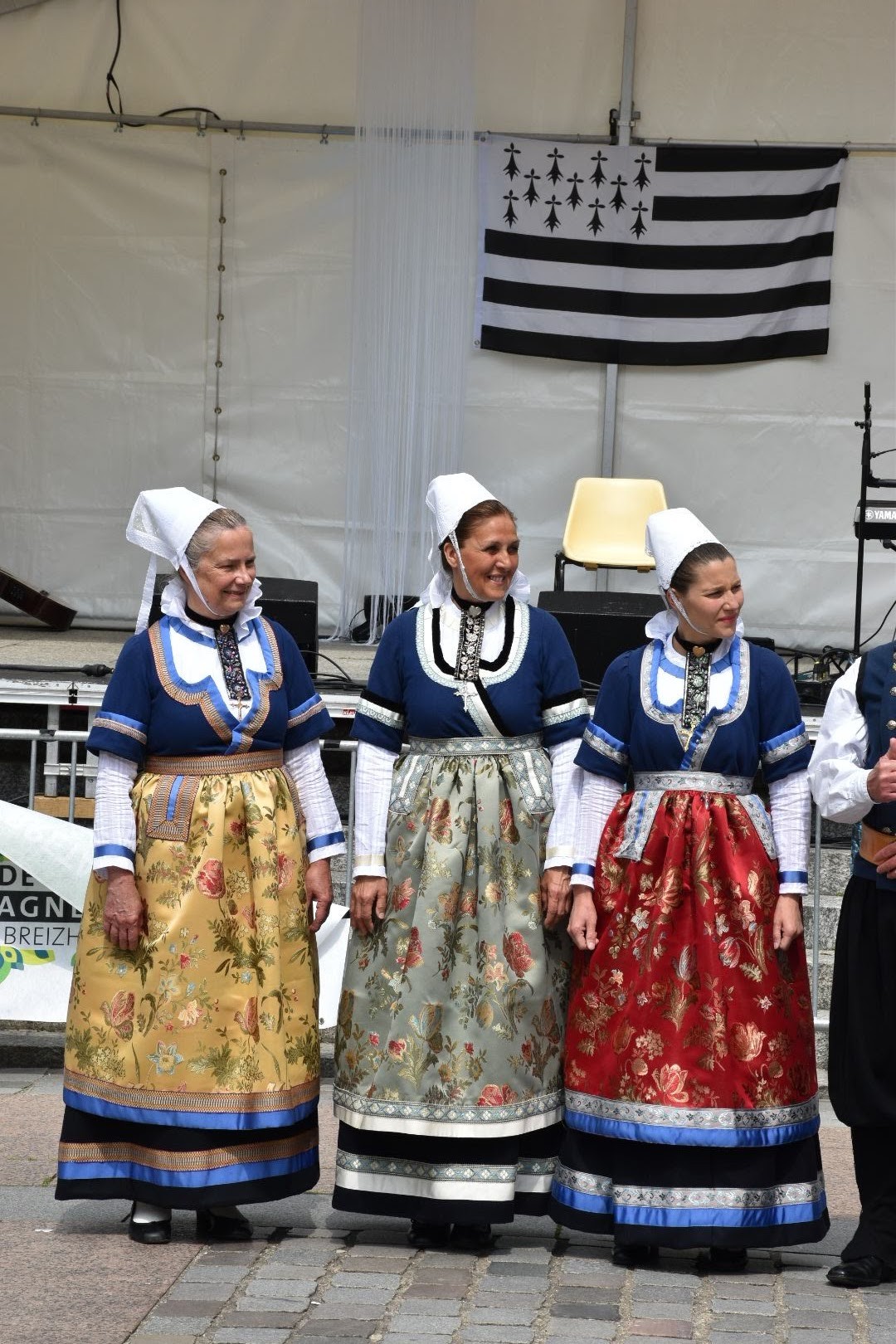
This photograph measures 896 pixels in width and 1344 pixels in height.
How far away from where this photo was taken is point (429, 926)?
338cm

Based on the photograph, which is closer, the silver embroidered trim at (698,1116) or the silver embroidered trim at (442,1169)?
the silver embroidered trim at (698,1116)

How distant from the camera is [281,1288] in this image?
3.15m

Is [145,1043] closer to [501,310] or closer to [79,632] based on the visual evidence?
[79,632]

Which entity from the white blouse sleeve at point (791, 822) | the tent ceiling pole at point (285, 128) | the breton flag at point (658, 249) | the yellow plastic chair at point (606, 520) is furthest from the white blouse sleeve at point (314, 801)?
the tent ceiling pole at point (285, 128)

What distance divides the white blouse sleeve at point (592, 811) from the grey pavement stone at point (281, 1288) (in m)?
0.91

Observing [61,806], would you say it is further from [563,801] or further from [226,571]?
[563,801]

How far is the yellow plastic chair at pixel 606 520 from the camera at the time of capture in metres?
8.49

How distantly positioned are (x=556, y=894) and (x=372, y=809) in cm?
41

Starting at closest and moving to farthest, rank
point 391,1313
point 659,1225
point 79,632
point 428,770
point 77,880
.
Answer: point 391,1313 < point 659,1225 < point 428,770 < point 77,880 < point 79,632

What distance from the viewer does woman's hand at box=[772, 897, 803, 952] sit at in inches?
128

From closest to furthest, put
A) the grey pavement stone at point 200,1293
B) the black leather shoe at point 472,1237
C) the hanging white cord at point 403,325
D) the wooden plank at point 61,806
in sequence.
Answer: the grey pavement stone at point 200,1293, the black leather shoe at point 472,1237, the wooden plank at point 61,806, the hanging white cord at point 403,325

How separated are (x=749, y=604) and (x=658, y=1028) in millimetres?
6553

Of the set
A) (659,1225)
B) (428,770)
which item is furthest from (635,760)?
(659,1225)

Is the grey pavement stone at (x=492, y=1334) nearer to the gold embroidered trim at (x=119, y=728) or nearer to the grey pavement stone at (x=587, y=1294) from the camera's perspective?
the grey pavement stone at (x=587, y=1294)
